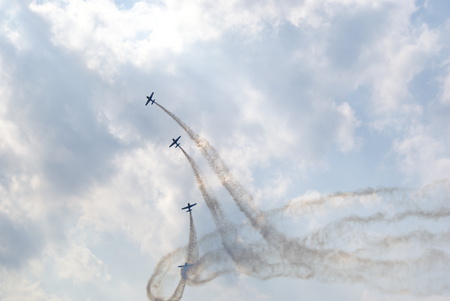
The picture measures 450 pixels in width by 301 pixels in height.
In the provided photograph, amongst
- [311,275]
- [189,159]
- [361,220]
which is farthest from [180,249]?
[361,220]

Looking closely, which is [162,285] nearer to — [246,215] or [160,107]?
[246,215]

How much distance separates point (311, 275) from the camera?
303ft

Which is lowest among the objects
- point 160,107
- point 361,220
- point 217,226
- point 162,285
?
point 162,285

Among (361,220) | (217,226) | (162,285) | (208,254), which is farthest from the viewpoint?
(162,285)

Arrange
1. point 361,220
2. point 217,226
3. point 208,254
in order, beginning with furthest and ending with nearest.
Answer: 1. point 208,254
2. point 217,226
3. point 361,220

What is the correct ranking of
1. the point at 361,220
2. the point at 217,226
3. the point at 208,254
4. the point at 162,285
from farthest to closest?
the point at 162,285, the point at 208,254, the point at 217,226, the point at 361,220

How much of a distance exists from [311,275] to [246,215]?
61.8ft

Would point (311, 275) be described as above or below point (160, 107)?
below

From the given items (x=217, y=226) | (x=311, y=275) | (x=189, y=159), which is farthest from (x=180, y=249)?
(x=311, y=275)

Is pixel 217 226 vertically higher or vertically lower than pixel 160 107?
lower

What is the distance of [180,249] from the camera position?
10850cm

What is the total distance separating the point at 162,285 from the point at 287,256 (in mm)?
37337

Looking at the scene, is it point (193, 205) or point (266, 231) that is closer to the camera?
point (266, 231)

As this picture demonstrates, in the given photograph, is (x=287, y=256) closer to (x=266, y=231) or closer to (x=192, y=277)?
(x=266, y=231)
